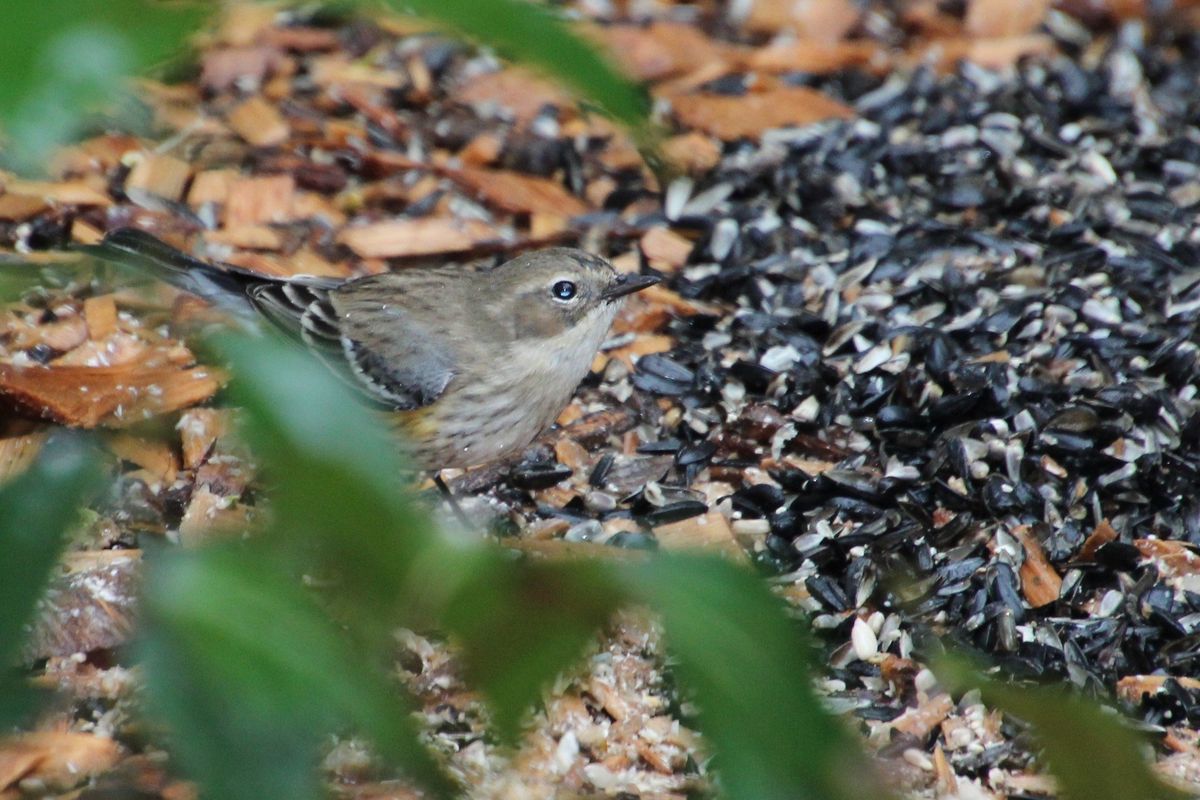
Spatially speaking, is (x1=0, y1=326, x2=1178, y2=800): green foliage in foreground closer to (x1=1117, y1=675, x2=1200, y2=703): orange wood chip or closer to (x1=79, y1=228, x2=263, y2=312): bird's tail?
(x1=1117, y1=675, x2=1200, y2=703): orange wood chip

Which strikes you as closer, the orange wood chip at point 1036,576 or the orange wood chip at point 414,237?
the orange wood chip at point 1036,576

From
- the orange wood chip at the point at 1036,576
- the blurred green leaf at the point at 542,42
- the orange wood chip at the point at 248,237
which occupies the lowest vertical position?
the orange wood chip at the point at 248,237

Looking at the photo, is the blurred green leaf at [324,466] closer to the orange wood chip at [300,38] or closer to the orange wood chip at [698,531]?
the orange wood chip at [698,531]

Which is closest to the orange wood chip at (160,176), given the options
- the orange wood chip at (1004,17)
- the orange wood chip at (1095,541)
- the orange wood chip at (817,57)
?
the orange wood chip at (817,57)

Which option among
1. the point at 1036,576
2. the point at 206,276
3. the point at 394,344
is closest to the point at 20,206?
the point at 206,276

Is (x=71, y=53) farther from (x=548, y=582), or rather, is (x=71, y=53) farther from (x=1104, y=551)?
(x=1104, y=551)

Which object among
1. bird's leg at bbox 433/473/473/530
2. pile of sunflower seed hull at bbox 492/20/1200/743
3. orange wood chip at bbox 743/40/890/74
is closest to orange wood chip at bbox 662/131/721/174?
pile of sunflower seed hull at bbox 492/20/1200/743
